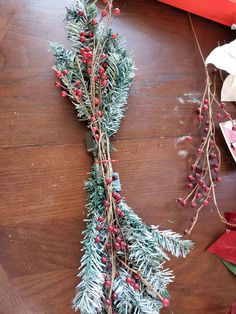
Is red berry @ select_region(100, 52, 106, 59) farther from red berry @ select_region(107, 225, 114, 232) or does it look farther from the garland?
red berry @ select_region(107, 225, 114, 232)

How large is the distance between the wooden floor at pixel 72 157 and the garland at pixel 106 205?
3 cm

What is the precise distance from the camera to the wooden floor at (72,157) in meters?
0.67

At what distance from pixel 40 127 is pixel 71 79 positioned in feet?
0.32

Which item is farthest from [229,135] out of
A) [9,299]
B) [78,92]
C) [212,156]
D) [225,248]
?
[9,299]

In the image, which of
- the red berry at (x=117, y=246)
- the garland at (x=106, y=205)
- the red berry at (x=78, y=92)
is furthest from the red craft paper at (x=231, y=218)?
the red berry at (x=78, y=92)

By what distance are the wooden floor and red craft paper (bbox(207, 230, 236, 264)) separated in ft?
0.04

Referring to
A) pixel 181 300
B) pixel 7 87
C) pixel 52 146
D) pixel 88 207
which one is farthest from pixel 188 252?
pixel 7 87

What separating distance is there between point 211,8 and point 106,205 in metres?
0.46

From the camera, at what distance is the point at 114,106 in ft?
2.36

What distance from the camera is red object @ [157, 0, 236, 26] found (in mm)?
813

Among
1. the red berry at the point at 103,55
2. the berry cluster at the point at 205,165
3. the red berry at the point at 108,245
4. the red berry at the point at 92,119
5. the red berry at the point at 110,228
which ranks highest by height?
the red berry at the point at 103,55

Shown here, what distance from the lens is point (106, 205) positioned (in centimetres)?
67

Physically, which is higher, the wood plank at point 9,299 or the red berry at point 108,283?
the red berry at point 108,283

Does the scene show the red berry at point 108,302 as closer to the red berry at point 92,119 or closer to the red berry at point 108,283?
the red berry at point 108,283
